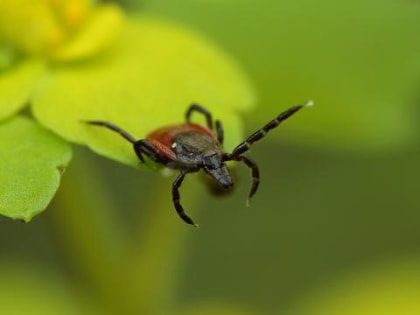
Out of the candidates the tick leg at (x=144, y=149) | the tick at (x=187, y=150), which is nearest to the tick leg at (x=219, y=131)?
the tick at (x=187, y=150)

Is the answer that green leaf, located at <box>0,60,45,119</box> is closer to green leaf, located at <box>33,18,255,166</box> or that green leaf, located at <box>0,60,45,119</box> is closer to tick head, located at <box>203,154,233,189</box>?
green leaf, located at <box>33,18,255,166</box>

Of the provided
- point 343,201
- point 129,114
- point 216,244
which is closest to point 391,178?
point 343,201

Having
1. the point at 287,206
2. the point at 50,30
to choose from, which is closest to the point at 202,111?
the point at 50,30

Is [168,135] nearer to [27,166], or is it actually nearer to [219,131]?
[219,131]

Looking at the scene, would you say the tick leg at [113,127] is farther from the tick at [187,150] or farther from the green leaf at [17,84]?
the green leaf at [17,84]

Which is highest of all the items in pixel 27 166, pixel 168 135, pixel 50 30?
pixel 50 30

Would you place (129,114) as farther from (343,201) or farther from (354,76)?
(343,201)
